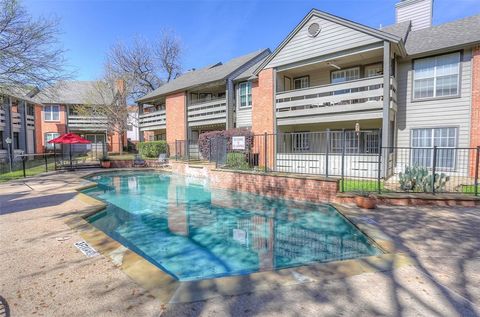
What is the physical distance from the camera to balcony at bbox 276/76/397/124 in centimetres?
1214

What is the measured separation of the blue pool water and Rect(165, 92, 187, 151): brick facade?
1206 cm

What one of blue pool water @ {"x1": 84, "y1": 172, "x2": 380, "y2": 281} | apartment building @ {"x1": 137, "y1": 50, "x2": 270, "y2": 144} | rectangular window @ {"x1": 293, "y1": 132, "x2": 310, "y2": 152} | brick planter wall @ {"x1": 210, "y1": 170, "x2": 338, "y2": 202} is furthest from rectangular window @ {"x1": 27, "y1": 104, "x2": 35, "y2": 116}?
rectangular window @ {"x1": 293, "y1": 132, "x2": 310, "y2": 152}

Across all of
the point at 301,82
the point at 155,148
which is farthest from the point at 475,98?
the point at 155,148

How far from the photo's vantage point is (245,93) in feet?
63.6

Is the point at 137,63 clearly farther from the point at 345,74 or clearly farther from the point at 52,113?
the point at 345,74

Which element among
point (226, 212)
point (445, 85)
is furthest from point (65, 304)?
point (445, 85)

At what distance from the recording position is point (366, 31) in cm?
1214

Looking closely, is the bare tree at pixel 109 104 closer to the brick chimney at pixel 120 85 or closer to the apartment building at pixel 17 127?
the brick chimney at pixel 120 85

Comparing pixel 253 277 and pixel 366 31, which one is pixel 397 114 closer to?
pixel 366 31

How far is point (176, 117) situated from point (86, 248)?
20.0 metres

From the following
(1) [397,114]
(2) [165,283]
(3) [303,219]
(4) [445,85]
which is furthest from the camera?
(1) [397,114]

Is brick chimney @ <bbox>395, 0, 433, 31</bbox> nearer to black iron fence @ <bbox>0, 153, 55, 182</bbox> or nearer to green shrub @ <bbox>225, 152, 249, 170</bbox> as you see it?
green shrub @ <bbox>225, 152, 249, 170</bbox>

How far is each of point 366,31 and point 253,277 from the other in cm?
1263

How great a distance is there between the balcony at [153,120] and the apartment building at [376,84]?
12.7m
